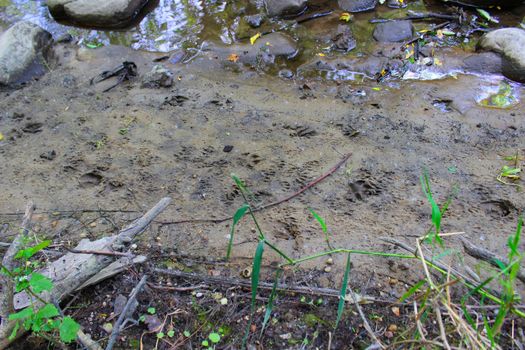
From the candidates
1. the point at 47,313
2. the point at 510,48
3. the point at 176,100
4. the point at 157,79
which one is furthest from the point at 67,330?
the point at 510,48

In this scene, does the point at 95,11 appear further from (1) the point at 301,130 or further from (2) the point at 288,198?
(2) the point at 288,198

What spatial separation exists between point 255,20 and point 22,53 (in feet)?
8.98

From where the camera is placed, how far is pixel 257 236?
8.60 ft

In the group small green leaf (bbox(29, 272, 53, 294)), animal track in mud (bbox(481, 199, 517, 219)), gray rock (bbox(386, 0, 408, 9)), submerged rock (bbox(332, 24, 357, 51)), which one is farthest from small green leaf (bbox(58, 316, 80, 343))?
gray rock (bbox(386, 0, 408, 9))

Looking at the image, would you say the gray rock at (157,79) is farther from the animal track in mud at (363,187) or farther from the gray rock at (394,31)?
the gray rock at (394,31)

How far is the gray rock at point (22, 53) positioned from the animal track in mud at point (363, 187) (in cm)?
374

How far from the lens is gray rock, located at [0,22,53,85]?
14.5ft

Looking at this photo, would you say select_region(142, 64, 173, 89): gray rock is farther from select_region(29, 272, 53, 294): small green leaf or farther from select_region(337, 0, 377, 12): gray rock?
select_region(29, 272, 53, 294): small green leaf

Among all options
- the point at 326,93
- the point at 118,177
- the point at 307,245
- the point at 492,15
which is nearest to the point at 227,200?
the point at 307,245

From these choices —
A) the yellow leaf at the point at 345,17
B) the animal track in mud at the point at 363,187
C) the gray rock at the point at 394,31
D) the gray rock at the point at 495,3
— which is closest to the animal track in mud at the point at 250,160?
the animal track in mud at the point at 363,187

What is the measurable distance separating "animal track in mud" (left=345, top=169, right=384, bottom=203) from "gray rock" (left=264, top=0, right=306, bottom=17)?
3.03 meters

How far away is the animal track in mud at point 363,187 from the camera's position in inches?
117

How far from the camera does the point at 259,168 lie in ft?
10.6

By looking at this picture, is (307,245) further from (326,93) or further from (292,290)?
(326,93)
